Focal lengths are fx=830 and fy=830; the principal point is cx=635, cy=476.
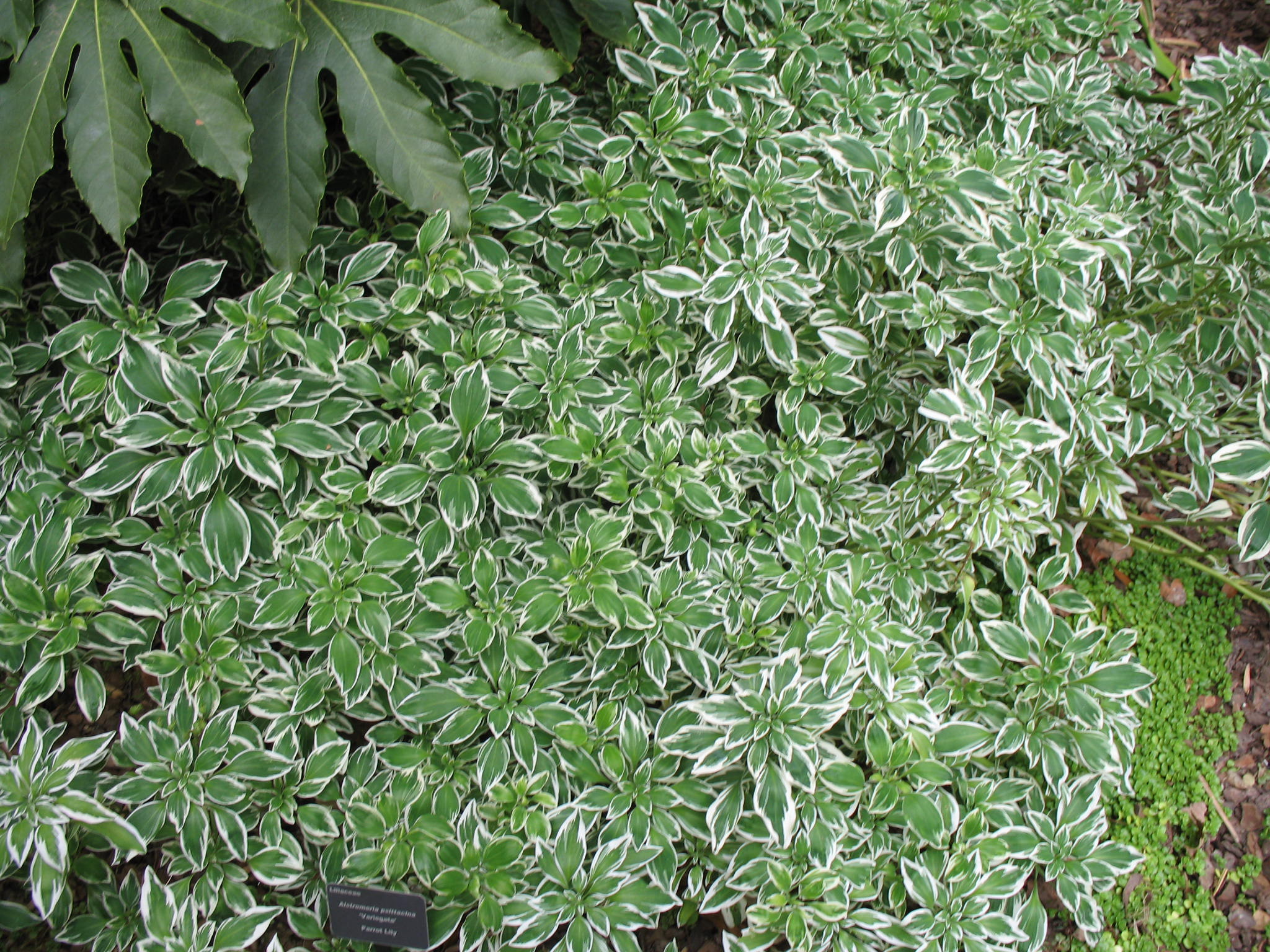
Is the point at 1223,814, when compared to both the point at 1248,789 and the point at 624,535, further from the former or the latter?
the point at 624,535

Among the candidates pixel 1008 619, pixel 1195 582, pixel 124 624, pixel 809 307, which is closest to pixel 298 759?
pixel 124 624

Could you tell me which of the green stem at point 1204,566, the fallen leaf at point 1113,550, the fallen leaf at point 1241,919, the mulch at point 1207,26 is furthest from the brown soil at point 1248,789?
the mulch at point 1207,26

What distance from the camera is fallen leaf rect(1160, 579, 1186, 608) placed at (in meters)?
2.23

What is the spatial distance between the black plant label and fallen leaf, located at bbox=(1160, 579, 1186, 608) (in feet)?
6.54

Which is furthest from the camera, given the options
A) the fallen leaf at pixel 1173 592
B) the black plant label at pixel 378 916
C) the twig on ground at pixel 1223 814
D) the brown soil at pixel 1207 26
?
the brown soil at pixel 1207 26

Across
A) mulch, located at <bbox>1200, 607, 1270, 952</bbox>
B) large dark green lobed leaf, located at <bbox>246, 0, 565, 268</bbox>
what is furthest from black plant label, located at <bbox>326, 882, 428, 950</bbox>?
mulch, located at <bbox>1200, 607, 1270, 952</bbox>

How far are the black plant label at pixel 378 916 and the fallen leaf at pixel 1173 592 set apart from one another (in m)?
1.99

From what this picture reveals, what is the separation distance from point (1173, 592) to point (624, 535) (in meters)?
1.59

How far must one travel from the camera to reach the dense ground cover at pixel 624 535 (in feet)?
5.03

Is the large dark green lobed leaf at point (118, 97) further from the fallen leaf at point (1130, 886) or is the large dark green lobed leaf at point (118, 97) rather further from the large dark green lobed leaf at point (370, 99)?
the fallen leaf at point (1130, 886)

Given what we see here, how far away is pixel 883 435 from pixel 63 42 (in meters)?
1.98

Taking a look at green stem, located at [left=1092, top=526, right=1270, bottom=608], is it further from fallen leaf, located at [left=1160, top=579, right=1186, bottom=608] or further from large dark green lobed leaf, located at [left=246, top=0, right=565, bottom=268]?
large dark green lobed leaf, located at [left=246, top=0, right=565, bottom=268]

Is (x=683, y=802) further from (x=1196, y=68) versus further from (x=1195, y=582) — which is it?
(x=1196, y=68)

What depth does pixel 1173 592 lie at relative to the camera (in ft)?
7.36
